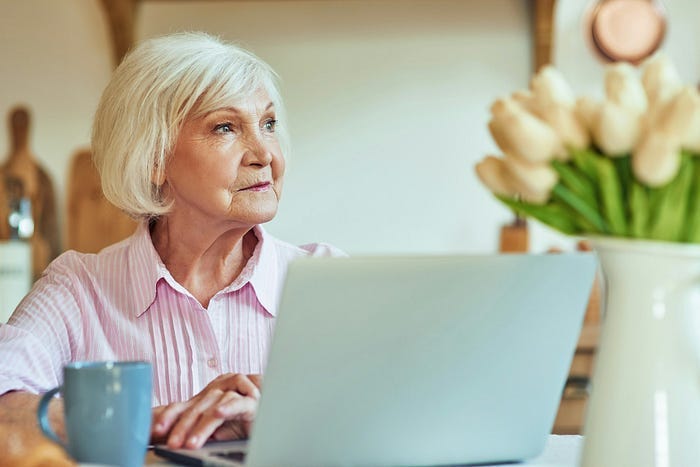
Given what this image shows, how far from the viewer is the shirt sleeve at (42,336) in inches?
60.6

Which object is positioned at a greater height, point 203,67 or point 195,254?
point 203,67

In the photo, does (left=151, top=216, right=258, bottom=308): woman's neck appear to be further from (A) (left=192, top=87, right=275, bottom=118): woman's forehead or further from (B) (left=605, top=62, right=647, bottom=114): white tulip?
(B) (left=605, top=62, right=647, bottom=114): white tulip

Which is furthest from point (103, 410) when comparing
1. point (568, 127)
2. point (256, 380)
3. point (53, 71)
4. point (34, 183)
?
point (53, 71)

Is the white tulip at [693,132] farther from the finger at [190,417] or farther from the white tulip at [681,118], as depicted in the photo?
the finger at [190,417]

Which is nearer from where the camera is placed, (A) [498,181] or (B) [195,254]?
(A) [498,181]

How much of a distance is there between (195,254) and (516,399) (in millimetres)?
836

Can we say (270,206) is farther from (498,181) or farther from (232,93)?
(498,181)

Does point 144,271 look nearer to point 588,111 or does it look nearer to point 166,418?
point 166,418

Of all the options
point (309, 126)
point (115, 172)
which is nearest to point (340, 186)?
point (309, 126)

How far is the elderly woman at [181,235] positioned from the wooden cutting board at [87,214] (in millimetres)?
2462

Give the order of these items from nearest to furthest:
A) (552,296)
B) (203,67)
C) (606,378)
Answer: (606,378)
(552,296)
(203,67)

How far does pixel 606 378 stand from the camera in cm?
88

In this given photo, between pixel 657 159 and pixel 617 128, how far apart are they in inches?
1.4

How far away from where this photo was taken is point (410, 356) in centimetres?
101
